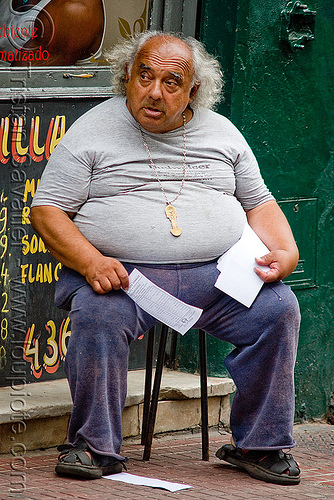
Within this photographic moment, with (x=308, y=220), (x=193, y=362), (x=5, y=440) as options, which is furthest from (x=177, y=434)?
(x=308, y=220)

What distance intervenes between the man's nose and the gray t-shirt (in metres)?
0.17

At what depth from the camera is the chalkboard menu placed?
3.80 metres

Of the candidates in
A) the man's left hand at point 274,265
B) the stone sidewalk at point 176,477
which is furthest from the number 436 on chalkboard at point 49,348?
the man's left hand at point 274,265

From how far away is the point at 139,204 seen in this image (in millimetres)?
3307

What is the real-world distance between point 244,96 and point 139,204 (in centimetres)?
116

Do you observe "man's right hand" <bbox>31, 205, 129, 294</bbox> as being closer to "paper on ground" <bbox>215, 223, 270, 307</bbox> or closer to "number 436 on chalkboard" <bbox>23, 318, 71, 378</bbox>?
"paper on ground" <bbox>215, 223, 270, 307</bbox>

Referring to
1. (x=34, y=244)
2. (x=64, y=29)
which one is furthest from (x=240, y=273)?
(x=64, y=29)

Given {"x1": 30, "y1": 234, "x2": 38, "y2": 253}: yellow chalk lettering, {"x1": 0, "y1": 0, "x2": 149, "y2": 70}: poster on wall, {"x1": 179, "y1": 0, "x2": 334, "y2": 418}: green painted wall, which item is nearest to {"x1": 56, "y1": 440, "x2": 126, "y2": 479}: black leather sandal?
{"x1": 30, "y1": 234, "x2": 38, "y2": 253}: yellow chalk lettering

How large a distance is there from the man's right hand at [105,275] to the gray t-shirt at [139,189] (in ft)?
0.43

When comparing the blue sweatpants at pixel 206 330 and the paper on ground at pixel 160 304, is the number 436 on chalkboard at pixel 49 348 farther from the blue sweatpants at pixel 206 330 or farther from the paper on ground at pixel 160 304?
the paper on ground at pixel 160 304

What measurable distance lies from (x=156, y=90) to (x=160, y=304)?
0.87 m

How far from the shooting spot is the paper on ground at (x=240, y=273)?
3342 mm

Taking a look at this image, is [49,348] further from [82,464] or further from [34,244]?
[82,464]

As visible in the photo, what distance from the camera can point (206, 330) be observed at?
3.49 metres
